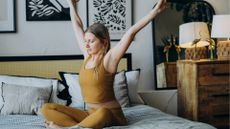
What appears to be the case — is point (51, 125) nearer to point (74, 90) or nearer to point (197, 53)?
point (74, 90)

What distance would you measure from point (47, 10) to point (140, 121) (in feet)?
5.53

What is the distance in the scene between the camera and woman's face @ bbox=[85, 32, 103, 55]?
8.59ft

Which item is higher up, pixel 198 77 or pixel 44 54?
pixel 44 54

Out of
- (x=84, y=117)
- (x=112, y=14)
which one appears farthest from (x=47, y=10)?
(x=84, y=117)

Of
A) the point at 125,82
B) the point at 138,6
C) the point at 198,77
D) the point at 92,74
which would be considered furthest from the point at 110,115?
the point at 138,6

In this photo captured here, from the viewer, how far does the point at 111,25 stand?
13.0 feet

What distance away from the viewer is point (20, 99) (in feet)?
10.2

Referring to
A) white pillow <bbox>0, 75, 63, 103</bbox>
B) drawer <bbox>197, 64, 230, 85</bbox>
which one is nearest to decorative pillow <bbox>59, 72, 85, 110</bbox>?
white pillow <bbox>0, 75, 63, 103</bbox>

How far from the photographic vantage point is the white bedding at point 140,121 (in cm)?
246

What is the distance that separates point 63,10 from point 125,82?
1.01m

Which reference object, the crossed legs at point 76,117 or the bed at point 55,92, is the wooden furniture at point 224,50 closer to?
the bed at point 55,92

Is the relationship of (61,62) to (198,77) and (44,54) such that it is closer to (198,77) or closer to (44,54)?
(44,54)

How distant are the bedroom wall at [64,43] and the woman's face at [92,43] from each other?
4.17 feet

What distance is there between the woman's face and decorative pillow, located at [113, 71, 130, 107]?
0.79 m
